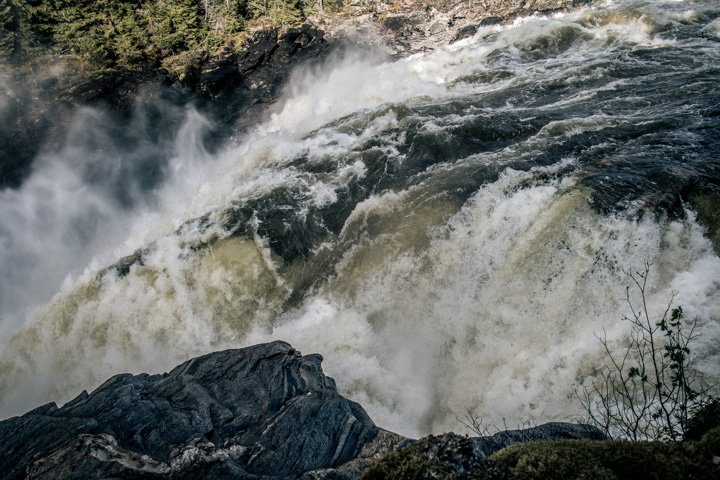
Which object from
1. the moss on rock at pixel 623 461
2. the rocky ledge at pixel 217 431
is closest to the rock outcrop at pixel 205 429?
the rocky ledge at pixel 217 431

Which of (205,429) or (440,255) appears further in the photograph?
(440,255)

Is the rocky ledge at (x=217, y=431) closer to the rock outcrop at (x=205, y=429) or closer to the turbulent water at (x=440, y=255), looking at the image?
the rock outcrop at (x=205, y=429)

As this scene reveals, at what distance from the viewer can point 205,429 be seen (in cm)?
474

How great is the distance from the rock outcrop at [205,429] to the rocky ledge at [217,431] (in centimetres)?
1

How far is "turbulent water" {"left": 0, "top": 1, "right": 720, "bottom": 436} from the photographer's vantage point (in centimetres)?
635

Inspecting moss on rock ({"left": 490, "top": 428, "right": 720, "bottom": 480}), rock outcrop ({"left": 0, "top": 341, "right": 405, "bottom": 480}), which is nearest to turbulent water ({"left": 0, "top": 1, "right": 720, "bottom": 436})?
rock outcrop ({"left": 0, "top": 341, "right": 405, "bottom": 480})

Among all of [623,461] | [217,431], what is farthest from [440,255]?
[623,461]

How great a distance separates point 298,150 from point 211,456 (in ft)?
34.9

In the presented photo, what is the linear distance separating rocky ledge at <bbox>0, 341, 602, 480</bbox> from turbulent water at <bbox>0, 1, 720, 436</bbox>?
1593 mm

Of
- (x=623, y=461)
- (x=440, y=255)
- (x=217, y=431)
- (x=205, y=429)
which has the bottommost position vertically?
(x=440, y=255)

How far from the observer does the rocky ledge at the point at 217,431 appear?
388cm

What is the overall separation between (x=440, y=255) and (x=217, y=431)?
16.4 feet

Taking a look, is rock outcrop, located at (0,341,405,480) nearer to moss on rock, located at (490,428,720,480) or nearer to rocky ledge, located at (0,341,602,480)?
rocky ledge, located at (0,341,602,480)

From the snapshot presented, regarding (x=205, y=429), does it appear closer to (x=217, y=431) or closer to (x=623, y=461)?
(x=217, y=431)
